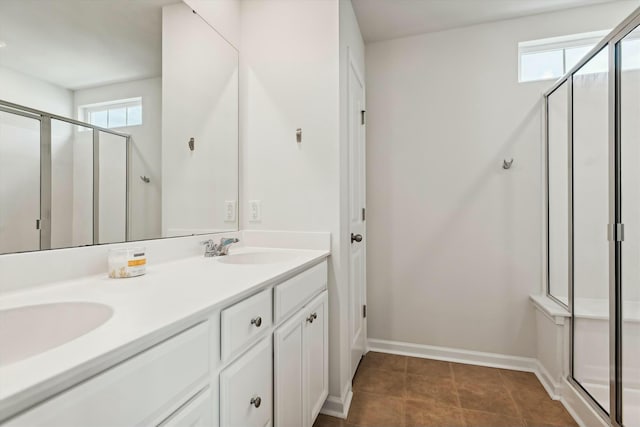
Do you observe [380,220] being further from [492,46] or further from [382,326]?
[492,46]

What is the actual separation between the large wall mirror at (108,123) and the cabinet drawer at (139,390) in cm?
62

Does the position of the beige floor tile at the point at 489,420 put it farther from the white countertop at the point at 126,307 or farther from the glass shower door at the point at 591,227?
the white countertop at the point at 126,307

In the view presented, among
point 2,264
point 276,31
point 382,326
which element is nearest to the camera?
point 2,264

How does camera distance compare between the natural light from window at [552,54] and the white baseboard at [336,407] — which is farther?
the natural light from window at [552,54]

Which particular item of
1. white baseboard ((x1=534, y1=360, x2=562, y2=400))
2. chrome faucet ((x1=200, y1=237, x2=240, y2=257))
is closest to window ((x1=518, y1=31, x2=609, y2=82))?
white baseboard ((x1=534, y1=360, x2=562, y2=400))

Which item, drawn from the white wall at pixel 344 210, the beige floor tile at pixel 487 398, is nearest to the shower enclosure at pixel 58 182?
the white wall at pixel 344 210

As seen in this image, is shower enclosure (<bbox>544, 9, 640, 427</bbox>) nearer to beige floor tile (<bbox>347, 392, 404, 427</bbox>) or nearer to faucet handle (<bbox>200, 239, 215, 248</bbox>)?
beige floor tile (<bbox>347, 392, 404, 427</bbox>)

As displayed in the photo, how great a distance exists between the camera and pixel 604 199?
156cm

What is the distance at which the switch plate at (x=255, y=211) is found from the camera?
72.5 inches

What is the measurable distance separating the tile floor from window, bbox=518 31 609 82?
2126mm

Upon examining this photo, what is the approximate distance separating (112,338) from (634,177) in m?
1.96

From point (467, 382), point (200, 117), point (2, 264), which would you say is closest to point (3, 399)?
point (2, 264)

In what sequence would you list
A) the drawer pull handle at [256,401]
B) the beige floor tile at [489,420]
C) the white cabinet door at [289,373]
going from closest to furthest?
the drawer pull handle at [256,401] → the white cabinet door at [289,373] → the beige floor tile at [489,420]

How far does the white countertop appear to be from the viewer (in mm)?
412
